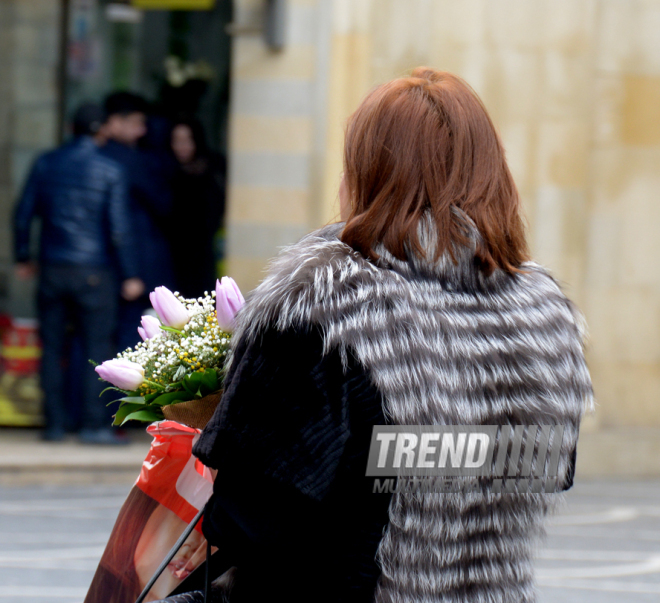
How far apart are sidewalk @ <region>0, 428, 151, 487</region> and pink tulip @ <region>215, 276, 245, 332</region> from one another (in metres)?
4.89

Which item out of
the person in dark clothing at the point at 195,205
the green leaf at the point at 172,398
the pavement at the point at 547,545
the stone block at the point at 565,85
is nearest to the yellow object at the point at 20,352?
the person in dark clothing at the point at 195,205

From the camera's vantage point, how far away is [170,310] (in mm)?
1935

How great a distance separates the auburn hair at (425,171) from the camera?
1.66 meters

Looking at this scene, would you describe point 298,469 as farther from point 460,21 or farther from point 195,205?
point 195,205

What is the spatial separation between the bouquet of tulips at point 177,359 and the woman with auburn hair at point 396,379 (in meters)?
0.17

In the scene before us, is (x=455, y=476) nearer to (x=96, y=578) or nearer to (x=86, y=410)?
(x=96, y=578)

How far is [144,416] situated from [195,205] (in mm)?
5770

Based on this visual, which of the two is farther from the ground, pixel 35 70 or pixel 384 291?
pixel 35 70

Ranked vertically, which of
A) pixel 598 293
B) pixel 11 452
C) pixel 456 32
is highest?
pixel 456 32

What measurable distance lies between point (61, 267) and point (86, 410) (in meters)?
0.97

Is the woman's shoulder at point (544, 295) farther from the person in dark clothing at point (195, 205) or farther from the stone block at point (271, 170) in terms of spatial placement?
the person in dark clothing at point (195, 205)

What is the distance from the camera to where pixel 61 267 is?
22.3 feet

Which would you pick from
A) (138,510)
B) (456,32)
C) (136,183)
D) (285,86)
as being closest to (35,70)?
(136,183)

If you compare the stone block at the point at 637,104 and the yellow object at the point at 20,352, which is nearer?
the stone block at the point at 637,104
